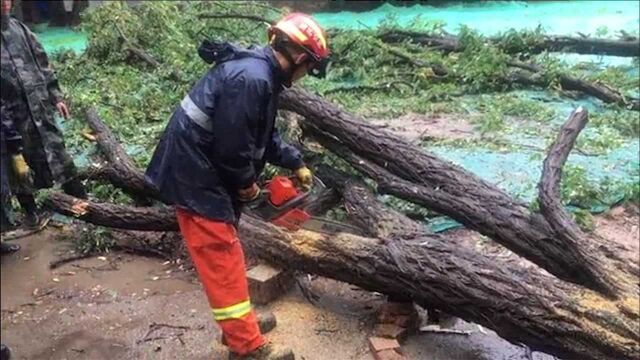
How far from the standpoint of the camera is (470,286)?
371cm

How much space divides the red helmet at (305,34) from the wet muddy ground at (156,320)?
58.6 inches

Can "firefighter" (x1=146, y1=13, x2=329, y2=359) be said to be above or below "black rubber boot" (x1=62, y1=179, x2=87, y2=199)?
above

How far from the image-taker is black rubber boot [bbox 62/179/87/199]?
187 inches

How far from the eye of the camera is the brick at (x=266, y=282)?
4207mm

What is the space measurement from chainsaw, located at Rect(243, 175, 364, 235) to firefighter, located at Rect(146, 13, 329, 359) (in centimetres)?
42

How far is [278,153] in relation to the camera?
3.72m

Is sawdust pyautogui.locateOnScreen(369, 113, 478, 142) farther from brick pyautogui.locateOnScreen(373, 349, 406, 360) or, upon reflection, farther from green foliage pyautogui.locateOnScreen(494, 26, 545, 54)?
brick pyautogui.locateOnScreen(373, 349, 406, 360)

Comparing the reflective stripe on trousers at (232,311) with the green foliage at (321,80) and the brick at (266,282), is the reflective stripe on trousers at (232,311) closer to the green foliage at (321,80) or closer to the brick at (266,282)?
the brick at (266,282)

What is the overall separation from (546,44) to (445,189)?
5483 millimetres

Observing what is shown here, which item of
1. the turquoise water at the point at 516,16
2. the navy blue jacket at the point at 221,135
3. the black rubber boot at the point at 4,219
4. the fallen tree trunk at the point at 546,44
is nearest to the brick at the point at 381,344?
the navy blue jacket at the point at 221,135

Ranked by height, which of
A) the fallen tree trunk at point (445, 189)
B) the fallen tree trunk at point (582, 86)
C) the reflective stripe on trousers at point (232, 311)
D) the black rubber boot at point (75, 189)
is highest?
the fallen tree trunk at point (445, 189)

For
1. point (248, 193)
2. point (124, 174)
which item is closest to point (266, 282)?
point (248, 193)

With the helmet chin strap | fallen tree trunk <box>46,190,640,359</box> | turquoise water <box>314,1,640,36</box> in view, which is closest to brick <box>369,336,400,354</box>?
fallen tree trunk <box>46,190,640,359</box>

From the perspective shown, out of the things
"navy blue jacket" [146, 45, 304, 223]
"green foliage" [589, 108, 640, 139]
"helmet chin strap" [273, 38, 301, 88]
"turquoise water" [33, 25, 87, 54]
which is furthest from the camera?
"turquoise water" [33, 25, 87, 54]
